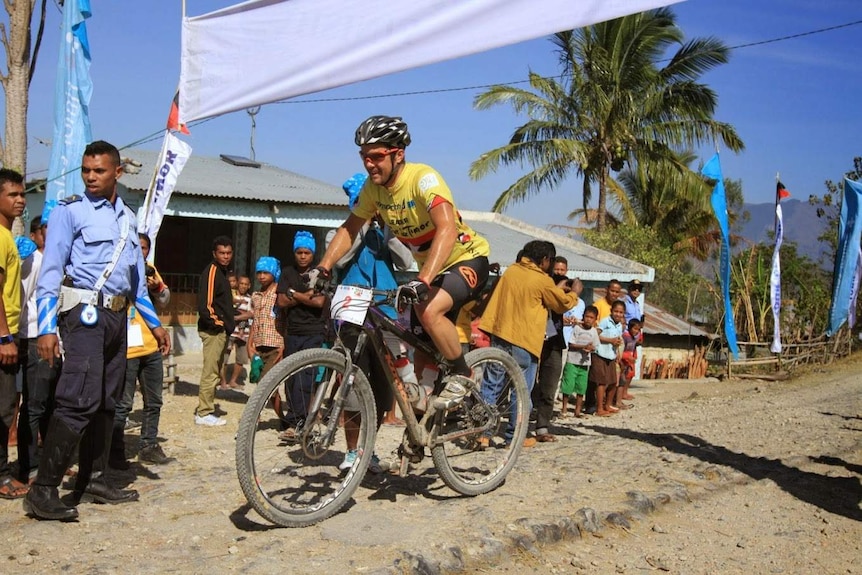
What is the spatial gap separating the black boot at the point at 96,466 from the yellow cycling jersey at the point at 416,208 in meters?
1.97

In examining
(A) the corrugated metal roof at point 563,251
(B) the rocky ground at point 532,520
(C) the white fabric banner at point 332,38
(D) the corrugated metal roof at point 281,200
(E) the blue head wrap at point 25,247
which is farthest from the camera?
(A) the corrugated metal roof at point 563,251

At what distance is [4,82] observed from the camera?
11.6 metres

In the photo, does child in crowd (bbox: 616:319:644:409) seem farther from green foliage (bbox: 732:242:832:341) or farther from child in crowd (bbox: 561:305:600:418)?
green foliage (bbox: 732:242:832:341)

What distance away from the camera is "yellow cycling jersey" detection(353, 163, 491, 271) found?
474 centimetres

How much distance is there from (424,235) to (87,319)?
6.35 feet

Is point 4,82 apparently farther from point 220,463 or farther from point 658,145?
point 658,145

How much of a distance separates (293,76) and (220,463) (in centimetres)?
343

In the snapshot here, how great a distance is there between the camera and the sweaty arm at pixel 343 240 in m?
5.05

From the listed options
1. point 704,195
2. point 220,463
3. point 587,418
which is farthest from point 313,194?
point 704,195

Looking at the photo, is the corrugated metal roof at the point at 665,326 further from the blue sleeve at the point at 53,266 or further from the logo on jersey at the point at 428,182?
the blue sleeve at the point at 53,266

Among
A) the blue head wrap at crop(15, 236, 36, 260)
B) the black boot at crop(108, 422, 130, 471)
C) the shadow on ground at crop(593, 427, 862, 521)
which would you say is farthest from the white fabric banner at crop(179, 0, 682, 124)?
the shadow on ground at crop(593, 427, 862, 521)

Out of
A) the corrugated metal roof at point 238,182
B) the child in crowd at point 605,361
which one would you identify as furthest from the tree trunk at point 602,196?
the child in crowd at point 605,361

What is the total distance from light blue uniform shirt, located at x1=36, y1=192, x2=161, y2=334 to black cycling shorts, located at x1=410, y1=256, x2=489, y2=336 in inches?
67.7

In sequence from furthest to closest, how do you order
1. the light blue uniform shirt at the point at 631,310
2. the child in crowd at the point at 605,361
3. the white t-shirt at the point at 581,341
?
the light blue uniform shirt at the point at 631,310 → the child in crowd at the point at 605,361 → the white t-shirt at the point at 581,341
